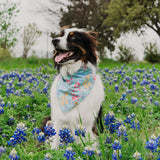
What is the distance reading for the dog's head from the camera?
3.30 m

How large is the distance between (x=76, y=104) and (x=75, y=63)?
59 centimetres

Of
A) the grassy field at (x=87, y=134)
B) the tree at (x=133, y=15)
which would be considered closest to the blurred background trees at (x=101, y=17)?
the tree at (x=133, y=15)

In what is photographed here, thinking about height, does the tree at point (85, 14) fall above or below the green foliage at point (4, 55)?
above

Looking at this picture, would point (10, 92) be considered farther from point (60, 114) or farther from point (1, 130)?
point (60, 114)

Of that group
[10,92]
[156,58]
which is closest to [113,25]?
[156,58]

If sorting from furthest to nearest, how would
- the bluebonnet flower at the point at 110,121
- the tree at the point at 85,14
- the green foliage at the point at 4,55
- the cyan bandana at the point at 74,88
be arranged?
the tree at the point at 85,14, the green foliage at the point at 4,55, the cyan bandana at the point at 74,88, the bluebonnet flower at the point at 110,121

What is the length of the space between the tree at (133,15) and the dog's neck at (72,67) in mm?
19896

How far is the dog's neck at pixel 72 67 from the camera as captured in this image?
11.5ft

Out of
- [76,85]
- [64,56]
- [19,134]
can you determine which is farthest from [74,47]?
[19,134]

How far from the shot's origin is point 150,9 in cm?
2366

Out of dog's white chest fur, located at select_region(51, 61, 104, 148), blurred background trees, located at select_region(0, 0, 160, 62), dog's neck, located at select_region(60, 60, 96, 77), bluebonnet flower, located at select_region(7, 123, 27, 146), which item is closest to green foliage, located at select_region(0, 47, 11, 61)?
blurred background trees, located at select_region(0, 0, 160, 62)

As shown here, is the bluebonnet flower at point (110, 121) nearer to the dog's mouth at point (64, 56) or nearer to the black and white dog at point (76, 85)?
the black and white dog at point (76, 85)

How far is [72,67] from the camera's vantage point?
3551mm

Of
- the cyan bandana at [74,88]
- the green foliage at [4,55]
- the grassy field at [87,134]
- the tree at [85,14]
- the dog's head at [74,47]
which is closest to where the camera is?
the grassy field at [87,134]
